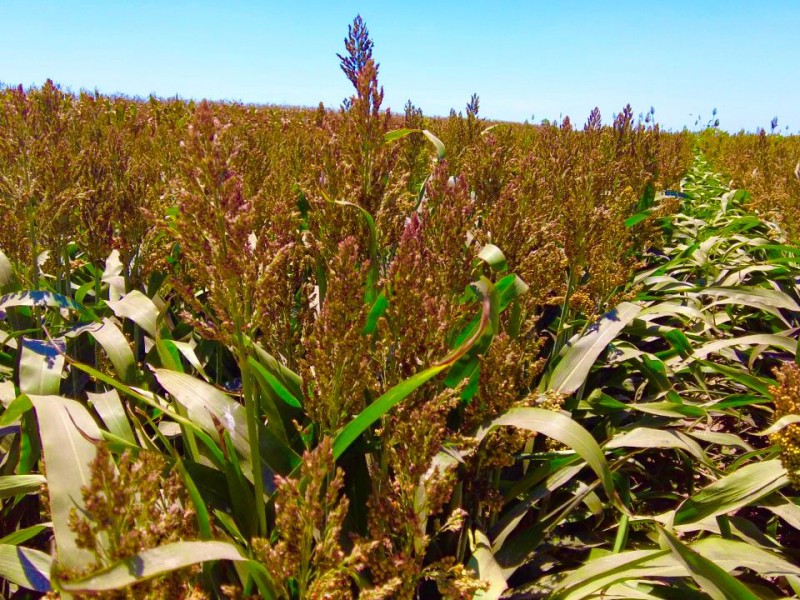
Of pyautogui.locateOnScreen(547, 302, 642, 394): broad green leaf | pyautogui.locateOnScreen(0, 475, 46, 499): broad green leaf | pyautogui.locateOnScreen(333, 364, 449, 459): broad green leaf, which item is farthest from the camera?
pyautogui.locateOnScreen(547, 302, 642, 394): broad green leaf

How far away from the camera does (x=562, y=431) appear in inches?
63.0

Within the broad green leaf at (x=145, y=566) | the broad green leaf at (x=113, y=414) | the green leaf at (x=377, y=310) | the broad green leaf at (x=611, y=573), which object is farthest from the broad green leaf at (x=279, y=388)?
the broad green leaf at (x=611, y=573)

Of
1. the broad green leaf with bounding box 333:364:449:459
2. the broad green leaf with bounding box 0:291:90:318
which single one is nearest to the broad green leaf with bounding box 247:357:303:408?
the broad green leaf with bounding box 333:364:449:459

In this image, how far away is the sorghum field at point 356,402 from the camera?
1.08 metres

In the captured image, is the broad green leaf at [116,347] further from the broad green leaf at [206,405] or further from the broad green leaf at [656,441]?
the broad green leaf at [656,441]

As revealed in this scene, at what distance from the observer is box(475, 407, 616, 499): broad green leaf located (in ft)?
5.14

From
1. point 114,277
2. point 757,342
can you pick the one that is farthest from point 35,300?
point 757,342

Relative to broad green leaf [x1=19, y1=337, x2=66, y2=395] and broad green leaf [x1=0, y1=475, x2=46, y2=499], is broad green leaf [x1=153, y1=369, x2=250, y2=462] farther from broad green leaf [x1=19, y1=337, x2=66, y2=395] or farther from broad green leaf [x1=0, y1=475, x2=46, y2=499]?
broad green leaf [x1=19, y1=337, x2=66, y2=395]

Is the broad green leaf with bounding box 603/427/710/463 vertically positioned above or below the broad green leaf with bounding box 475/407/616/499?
below

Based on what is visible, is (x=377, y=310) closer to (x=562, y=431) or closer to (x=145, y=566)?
(x=562, y=431)

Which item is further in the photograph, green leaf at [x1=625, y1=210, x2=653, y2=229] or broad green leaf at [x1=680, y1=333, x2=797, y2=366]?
green leaf at [x1=625, y1=210, x2=653, y2=229]

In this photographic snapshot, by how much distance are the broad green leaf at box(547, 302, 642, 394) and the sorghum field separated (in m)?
0.01

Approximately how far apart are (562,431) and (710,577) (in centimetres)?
47

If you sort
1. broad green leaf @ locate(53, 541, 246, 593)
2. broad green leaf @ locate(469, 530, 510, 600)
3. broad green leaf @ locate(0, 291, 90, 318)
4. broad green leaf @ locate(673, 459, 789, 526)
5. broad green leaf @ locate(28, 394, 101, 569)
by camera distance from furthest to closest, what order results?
1. broad green leaf @ locate(0, 291, 90, 318)
2. broad green leaf @ locate(673, 459, 789, 526)
3. broad green leaf @ locate(469, 530, 510, 600)
4. broad green leaf @ locate(28, 394, 101, 569)
5. broad green leaf @ locate(53, 541, 246, 593)
